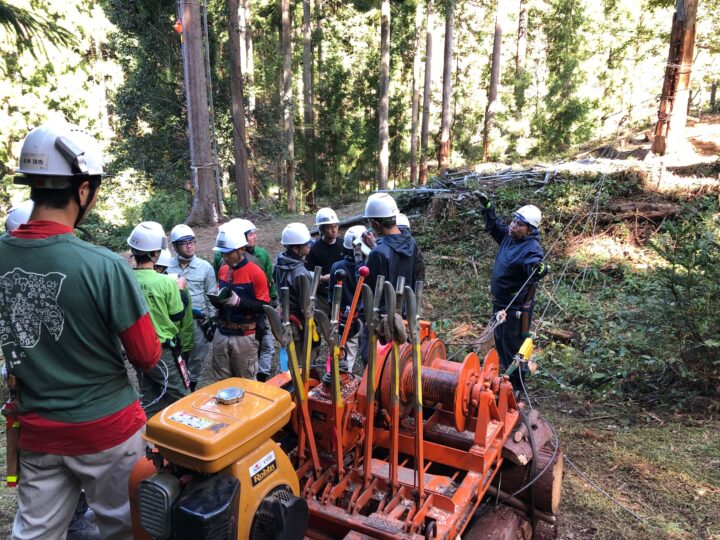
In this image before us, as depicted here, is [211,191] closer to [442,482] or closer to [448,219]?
[448,219]

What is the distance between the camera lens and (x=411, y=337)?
2391mm

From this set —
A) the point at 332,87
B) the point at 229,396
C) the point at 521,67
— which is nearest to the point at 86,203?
the point at 229,396

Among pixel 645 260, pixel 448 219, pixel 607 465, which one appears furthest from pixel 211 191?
pixel 607 465

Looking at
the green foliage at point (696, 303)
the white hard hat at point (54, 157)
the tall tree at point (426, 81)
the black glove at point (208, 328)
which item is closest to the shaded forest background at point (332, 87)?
the tall tree at point (426, 81)

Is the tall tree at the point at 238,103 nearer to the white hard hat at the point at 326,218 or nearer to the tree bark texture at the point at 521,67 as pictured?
the white hard hat at the point at 326,218

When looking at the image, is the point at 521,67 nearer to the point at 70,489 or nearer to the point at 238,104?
the point at 238,104

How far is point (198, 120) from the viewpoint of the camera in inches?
497

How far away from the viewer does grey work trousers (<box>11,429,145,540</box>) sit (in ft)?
7.10

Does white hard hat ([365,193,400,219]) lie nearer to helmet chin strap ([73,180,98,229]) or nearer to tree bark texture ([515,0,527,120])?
helmet chin strap ([73,180,98,229])

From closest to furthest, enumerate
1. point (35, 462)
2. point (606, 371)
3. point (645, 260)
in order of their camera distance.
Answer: point (35, 462)
point (606, 371)
point (645, 260)

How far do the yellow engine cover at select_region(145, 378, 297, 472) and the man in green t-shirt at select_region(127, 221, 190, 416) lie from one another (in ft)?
6.34

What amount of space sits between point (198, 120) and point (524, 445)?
11.8 metres

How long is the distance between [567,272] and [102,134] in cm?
2375

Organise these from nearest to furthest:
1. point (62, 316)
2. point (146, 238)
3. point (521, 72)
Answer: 1. point (62, 316)
2. point (146, 238)
3. point (521, 72)
